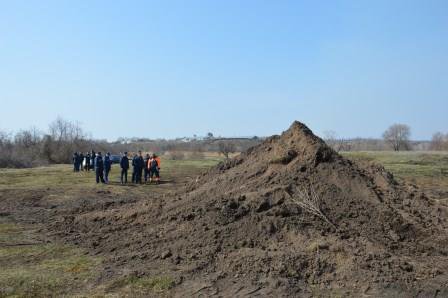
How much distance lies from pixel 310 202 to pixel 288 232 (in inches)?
38.4

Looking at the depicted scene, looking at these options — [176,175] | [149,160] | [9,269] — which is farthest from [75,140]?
[9,269]

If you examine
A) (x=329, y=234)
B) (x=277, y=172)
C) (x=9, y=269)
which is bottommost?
(x=9, y=269)

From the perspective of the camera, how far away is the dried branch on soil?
8844 mm

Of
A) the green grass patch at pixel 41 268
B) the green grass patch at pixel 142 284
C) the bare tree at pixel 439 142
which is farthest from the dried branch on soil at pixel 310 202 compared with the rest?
the bare tree at pixel 439 142

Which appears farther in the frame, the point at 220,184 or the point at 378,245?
the point at 220,184

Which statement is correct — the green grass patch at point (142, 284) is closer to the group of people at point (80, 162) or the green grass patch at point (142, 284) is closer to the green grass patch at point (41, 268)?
the green grass patch at point (41, 268)

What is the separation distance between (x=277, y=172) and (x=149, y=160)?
1557cm

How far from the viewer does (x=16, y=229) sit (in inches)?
492

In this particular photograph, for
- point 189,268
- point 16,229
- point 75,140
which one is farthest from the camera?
point 75,140

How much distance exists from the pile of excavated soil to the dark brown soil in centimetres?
2

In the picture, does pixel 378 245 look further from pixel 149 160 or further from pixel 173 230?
pixel 149 160

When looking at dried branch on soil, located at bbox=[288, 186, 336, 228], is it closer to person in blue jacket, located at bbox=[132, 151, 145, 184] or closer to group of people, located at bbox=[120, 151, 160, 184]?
group of people, located at bbox=[120, 151, 160, 184]

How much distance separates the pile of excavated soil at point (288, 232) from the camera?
690cm

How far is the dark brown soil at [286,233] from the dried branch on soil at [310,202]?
1.4 inches
